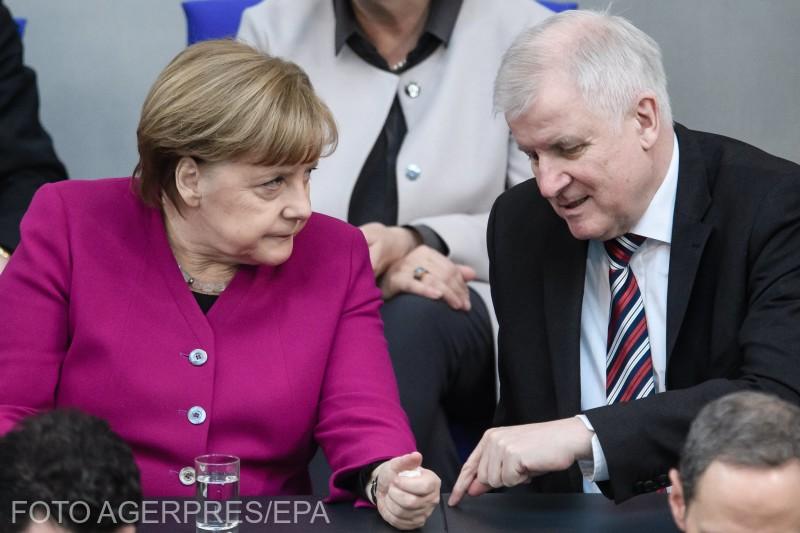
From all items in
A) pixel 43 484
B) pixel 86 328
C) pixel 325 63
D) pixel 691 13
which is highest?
pixel 691 13

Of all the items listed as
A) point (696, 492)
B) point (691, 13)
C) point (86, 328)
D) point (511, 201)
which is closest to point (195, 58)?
point (86, 328)

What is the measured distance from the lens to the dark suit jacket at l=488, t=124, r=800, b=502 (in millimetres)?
1957

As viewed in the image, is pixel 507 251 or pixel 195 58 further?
pixel 507 251

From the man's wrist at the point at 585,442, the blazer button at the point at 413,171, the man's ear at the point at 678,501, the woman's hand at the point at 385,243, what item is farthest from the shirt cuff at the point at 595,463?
the blazer button at the point at 413,171

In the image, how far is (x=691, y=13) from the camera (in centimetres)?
392

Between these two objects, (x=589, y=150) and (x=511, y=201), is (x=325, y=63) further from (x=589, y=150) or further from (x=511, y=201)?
(x=589, y=150)

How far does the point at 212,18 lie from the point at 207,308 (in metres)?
1.37

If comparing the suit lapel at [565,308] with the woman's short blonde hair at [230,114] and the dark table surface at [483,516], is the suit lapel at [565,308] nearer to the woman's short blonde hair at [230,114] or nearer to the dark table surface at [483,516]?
the dark table surface at [483,516]

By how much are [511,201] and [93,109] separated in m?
1.91

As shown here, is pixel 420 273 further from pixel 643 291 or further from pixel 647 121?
pixel 647 121

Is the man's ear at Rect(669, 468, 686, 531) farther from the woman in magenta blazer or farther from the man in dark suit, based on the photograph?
the woman in magenta blazer

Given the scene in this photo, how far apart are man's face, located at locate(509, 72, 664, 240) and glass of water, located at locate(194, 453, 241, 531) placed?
75 centimetres

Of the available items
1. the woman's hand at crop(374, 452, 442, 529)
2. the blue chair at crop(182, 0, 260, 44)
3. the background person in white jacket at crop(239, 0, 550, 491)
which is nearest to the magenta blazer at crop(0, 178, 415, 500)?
the woman's hand at crop(374, 452, 442, 529)

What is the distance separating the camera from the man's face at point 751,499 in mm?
1398
